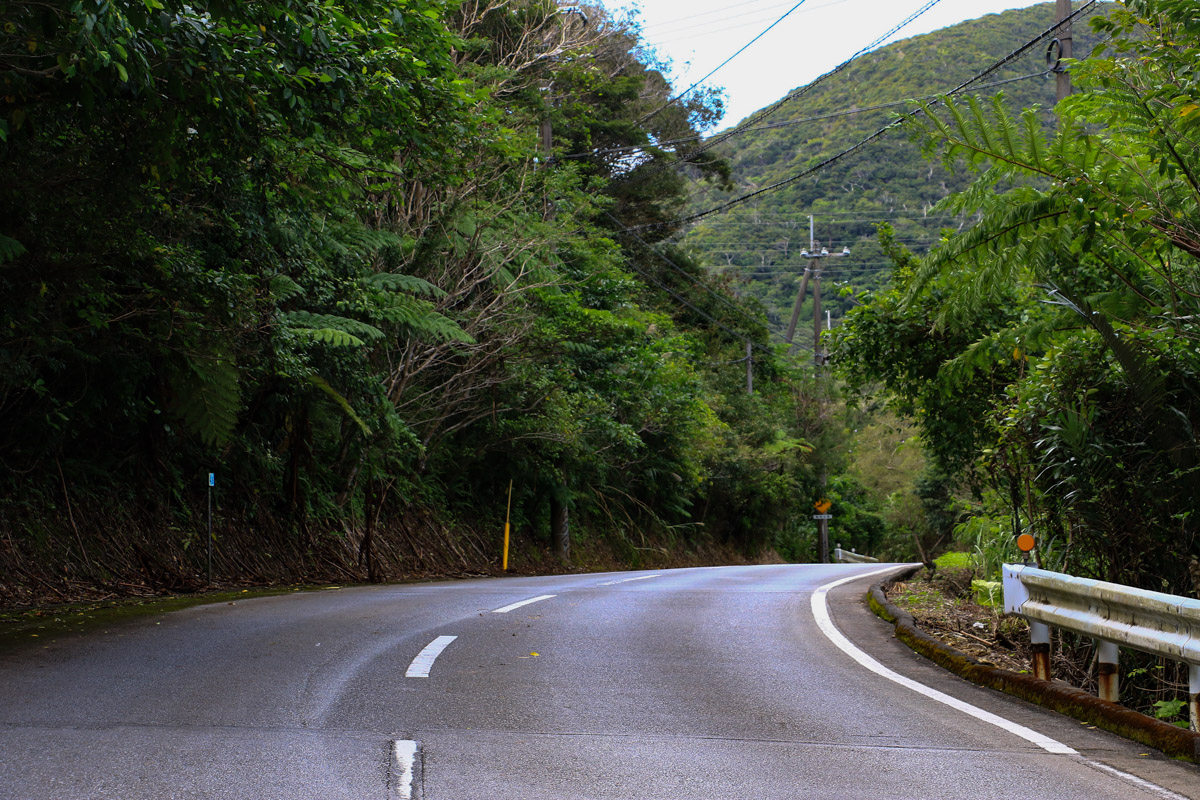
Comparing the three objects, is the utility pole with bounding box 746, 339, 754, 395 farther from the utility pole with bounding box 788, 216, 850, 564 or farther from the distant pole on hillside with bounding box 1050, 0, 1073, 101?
the distant pole on hillside with bounding box 1050, 0, 1073, 101

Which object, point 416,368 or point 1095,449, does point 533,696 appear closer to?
point 1095,449

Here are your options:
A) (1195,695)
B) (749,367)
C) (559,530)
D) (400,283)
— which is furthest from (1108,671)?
(749,367)

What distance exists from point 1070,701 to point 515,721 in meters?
3.22

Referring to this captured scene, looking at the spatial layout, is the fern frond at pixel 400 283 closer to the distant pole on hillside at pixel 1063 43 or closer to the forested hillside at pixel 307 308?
the forested hillside at pixel 307 308

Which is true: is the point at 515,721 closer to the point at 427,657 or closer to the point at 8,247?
the point at 427,657

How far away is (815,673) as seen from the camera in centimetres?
743

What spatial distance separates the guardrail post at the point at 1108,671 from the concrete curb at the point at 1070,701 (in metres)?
0.13

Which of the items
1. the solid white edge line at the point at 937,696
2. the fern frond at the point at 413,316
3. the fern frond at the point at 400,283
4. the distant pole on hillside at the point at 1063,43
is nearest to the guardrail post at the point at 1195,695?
the solid white edge line at the point at 937,696

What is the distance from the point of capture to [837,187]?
70500 mm

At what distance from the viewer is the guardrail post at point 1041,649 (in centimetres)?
668

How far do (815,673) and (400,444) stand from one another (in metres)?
12.5

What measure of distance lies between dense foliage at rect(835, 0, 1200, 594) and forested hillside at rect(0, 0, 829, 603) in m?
4.73

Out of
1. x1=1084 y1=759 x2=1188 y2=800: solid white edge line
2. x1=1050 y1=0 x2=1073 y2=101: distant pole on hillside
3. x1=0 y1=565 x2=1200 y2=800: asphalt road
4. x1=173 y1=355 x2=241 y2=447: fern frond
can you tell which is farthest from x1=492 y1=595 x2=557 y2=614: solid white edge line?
x1=1050 y1=0 x2=1073 y2=101: distant pole on hillside

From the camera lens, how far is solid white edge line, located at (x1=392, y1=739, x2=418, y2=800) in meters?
4.29
